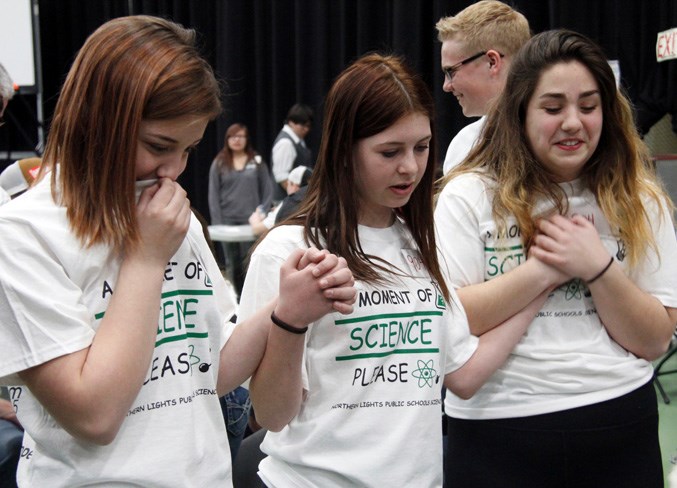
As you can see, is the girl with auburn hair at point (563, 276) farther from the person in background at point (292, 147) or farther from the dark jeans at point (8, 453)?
the person in background at point (292, 147)

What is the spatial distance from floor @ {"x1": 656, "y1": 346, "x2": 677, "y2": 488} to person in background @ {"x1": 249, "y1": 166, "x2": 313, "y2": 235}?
1.60 metres

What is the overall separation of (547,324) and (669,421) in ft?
7.89

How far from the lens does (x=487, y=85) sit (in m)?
2.59

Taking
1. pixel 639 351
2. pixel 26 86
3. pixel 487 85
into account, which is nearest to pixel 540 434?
pixel 639 351

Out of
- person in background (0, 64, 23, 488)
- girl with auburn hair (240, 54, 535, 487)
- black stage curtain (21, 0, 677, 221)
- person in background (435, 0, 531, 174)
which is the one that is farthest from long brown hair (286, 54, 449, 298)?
black stage curtain (21, 0, 677, 221)

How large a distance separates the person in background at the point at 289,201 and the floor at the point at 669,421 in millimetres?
1604

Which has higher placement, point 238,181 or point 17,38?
point 17,38

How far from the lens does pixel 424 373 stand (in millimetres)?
1379

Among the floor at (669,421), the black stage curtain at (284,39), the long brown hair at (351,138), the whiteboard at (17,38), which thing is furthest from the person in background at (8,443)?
the whiteboard at (17,38)

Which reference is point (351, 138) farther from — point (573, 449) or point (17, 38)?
point (17, 38)

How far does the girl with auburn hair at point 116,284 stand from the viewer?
39.4 inches

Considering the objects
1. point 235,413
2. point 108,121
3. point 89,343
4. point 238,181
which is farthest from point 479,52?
point 238,181

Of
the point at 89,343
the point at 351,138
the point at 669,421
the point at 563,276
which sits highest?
the point at 351,138

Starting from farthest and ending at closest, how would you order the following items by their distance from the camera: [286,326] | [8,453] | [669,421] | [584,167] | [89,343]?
[669,421] → [8,453] → [584,167] → [286,326] → [89,343]
